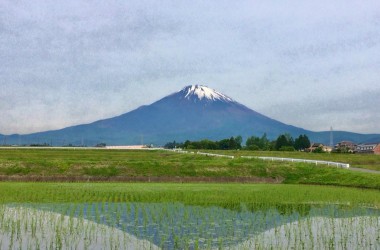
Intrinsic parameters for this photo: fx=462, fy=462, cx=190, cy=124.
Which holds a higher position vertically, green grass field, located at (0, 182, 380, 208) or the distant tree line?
the distant tree line

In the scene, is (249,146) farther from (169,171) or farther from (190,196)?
(190,196)

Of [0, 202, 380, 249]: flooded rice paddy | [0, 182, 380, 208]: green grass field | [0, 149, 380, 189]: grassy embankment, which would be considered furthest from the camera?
[0, 149, 380, 189]: grassy embankment

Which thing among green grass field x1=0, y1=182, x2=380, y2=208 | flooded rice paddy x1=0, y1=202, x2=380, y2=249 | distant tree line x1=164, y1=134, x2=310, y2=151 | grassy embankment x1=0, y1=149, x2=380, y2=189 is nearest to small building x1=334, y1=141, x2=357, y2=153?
distant tree line x1=164, y1=134, x2=310, y2=151

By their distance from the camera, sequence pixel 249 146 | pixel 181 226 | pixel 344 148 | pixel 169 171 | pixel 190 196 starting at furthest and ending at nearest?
pixel 249 146 → pixel 344 148 → pixel 169 171 → pixel 190 196 → pixel 181 226

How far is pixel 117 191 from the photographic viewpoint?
25.0 m

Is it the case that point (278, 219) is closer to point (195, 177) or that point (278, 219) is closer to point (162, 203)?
point (162, 203)

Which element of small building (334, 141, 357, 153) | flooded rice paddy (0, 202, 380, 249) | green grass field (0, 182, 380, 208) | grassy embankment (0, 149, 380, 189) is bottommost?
flooded rice paddy (0, 202, 380, 249)

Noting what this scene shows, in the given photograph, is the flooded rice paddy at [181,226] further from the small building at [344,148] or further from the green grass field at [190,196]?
the small building at [344,148]

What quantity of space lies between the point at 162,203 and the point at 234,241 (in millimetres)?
7920

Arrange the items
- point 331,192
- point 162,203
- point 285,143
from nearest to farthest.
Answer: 1. point 162,203
2. point 331,192
3. point 285,143

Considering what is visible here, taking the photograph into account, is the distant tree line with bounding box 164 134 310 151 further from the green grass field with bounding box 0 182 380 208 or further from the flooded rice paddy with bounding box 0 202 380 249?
the flooded rice paddy with bounding box 0 202 380 249

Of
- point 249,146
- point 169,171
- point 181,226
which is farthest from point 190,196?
point 249,146

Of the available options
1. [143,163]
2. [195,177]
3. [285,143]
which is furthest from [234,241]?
[285,143]

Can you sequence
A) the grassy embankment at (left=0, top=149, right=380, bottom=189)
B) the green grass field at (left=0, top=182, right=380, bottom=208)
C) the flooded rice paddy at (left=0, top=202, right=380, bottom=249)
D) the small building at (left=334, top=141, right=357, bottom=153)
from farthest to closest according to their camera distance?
the small building at (left=334, top=141, right=357, bottom=153), the grassy embankment at (left=0, top=149, right=380, bottom=189), the green grass field at (left=0, top=182, right=380, bottom=208), the flooded rice paddy at (left=0, top=202, right=380, bottom=249)
